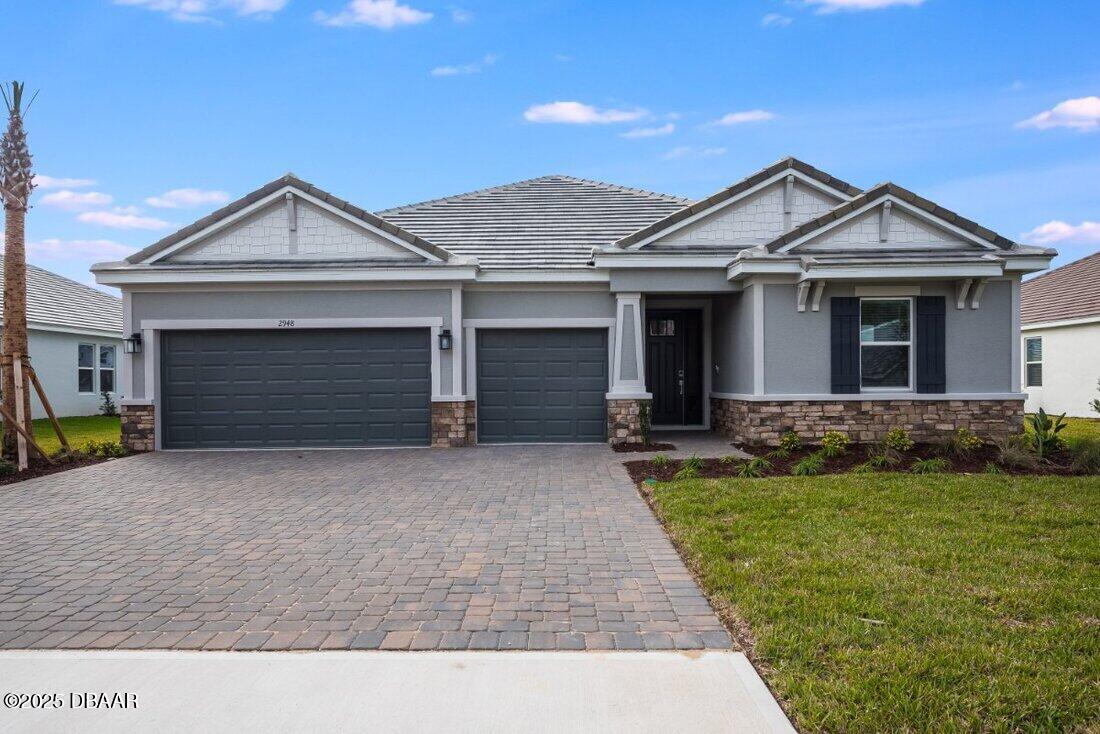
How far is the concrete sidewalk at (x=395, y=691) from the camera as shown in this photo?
2.82 metres

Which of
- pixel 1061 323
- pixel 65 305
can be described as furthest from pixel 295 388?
pixel 1061 323

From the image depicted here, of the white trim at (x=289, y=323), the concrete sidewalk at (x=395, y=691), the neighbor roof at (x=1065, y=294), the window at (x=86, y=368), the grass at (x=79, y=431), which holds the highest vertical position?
the neighbor roof at (x=1065, y=294)

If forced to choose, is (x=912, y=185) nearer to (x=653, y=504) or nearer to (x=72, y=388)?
(x=653, y=504)

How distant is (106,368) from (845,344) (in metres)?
22.7

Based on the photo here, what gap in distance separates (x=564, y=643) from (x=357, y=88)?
12941 millimetres

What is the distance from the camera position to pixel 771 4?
1092 cm

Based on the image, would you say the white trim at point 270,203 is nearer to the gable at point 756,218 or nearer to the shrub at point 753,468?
the gable at point 756,218

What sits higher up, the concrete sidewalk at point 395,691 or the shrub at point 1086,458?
the shrub at point 1086,458

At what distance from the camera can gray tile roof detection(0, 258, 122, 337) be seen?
1883cm

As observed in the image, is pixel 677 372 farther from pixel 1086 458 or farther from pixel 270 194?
pixel 270 194

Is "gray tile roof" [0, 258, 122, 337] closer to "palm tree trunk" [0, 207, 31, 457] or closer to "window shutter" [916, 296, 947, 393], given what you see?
"palm tree trunk" [0, 207, 31, 457]

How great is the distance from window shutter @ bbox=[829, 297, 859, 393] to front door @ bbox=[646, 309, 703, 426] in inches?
137

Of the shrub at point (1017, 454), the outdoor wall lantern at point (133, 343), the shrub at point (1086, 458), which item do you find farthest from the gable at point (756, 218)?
the outdoor wall lantern at point (133, 343)

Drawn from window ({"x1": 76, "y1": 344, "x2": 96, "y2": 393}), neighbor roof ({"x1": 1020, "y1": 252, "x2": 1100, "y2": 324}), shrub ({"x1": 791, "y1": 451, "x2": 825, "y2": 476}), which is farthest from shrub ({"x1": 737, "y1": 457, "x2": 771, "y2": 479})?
window ({"x1": 76, "y1": 344, "x2": 96, "y2": 393})
